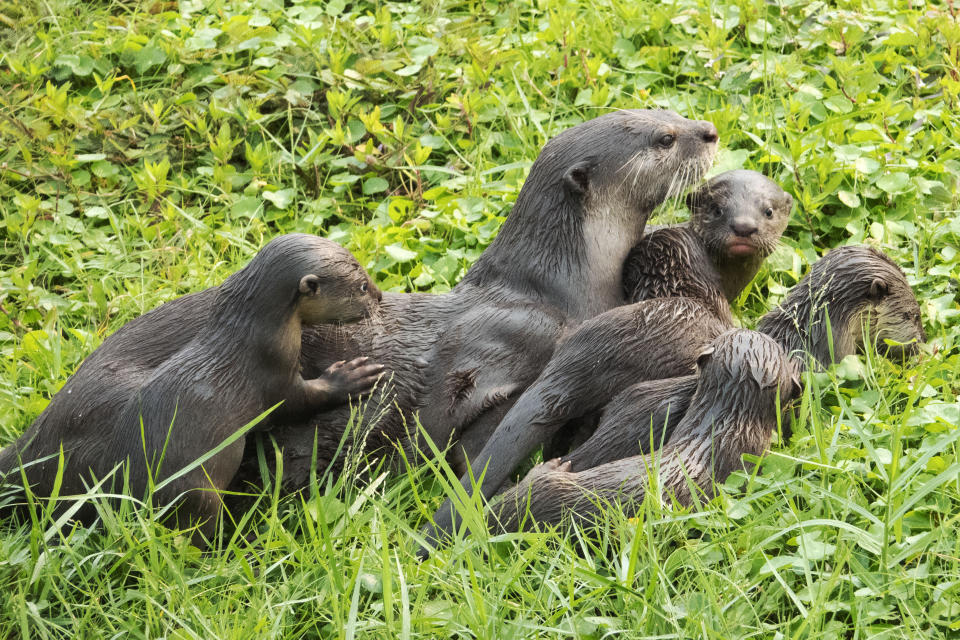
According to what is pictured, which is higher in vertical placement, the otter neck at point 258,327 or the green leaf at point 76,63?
the green leaf at point 76,63

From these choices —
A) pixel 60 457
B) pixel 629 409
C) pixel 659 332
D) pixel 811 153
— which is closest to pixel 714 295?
pixel 659 332

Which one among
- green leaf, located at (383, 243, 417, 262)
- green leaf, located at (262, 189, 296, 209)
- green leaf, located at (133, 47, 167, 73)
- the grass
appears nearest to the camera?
the grass

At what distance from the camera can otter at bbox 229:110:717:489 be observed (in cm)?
385

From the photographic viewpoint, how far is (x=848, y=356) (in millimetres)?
3949

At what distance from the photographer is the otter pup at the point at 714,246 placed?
409 centimetres

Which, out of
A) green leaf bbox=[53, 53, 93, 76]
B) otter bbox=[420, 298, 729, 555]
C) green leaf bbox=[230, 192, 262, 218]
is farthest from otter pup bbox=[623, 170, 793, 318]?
green leaf bbox=[53, 53, 93, 76]

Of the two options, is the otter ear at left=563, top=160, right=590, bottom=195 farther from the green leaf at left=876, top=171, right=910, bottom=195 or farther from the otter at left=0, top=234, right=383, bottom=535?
the green leaf at left=876, top=171, right=910, bottom=195

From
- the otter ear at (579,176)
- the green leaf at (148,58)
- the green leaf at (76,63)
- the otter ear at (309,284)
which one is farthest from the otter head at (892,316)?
the green leaf at (76,63)

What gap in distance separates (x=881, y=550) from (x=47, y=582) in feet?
7.21

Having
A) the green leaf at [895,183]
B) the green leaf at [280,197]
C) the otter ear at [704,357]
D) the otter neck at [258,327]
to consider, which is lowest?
the green leaf at [895,183]

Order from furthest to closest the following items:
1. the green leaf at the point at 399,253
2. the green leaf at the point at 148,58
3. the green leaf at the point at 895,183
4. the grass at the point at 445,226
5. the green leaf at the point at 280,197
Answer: the green leaf at the point at 148,58 → the green leaf at the point at 280,197 → the green leaf at the point at 399,253 → the green leaf at the point at 895,183 → the grass at the point at 445,226

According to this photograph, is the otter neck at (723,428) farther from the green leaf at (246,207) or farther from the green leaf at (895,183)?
the green leaf at (246,207)

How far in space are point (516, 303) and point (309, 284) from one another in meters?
0.75

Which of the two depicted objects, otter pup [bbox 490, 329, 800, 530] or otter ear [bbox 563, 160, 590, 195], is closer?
otter pup [bbox 490, 329, 800, 530]
